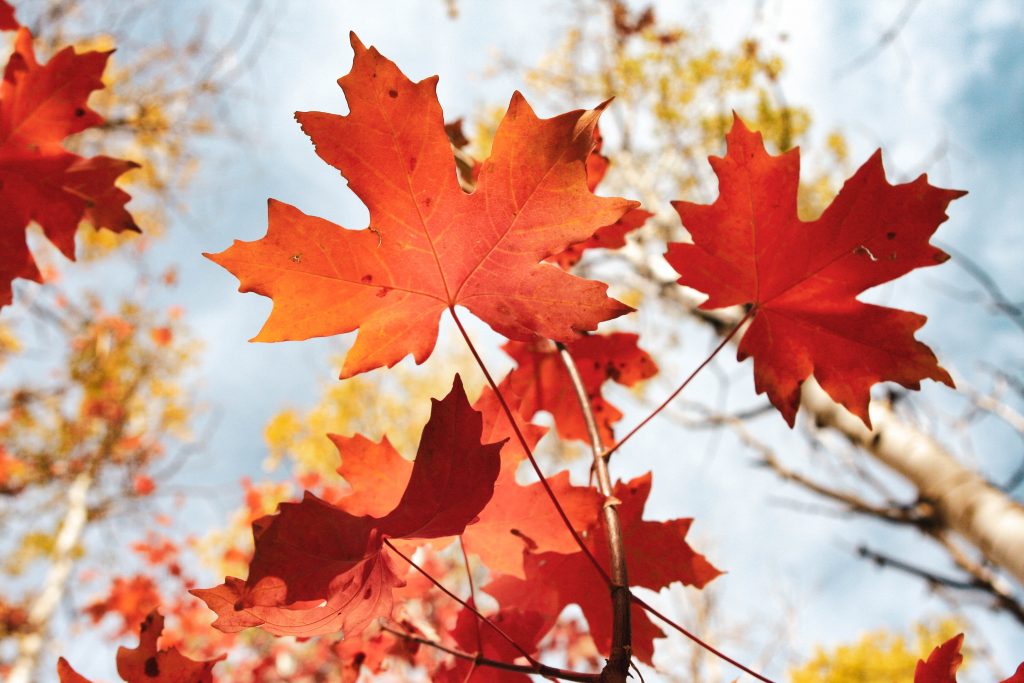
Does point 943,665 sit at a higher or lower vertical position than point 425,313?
lower

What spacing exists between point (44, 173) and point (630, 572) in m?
1.08

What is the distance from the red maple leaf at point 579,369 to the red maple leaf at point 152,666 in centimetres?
64

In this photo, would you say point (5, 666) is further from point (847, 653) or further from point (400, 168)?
point (847, 653)

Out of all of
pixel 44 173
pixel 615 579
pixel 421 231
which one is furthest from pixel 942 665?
pixel 44 173

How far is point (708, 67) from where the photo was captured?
5.90 meters

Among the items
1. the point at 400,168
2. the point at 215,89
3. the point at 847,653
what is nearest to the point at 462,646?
the point at 400,168

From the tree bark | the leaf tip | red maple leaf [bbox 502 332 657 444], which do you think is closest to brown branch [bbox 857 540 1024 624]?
red maple leaf [bbox 502 332 657 444]

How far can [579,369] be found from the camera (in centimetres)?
118

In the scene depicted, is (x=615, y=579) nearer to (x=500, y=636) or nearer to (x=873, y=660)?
(x=500, y=636)

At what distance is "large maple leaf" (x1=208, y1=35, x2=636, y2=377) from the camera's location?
0.68 meters

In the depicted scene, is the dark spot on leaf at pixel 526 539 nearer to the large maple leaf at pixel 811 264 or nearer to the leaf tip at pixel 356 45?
the large maple leaf at pixel 811 264

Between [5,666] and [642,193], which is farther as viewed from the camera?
[5,666]

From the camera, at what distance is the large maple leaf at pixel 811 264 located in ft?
2.51

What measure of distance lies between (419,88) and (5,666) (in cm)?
922
